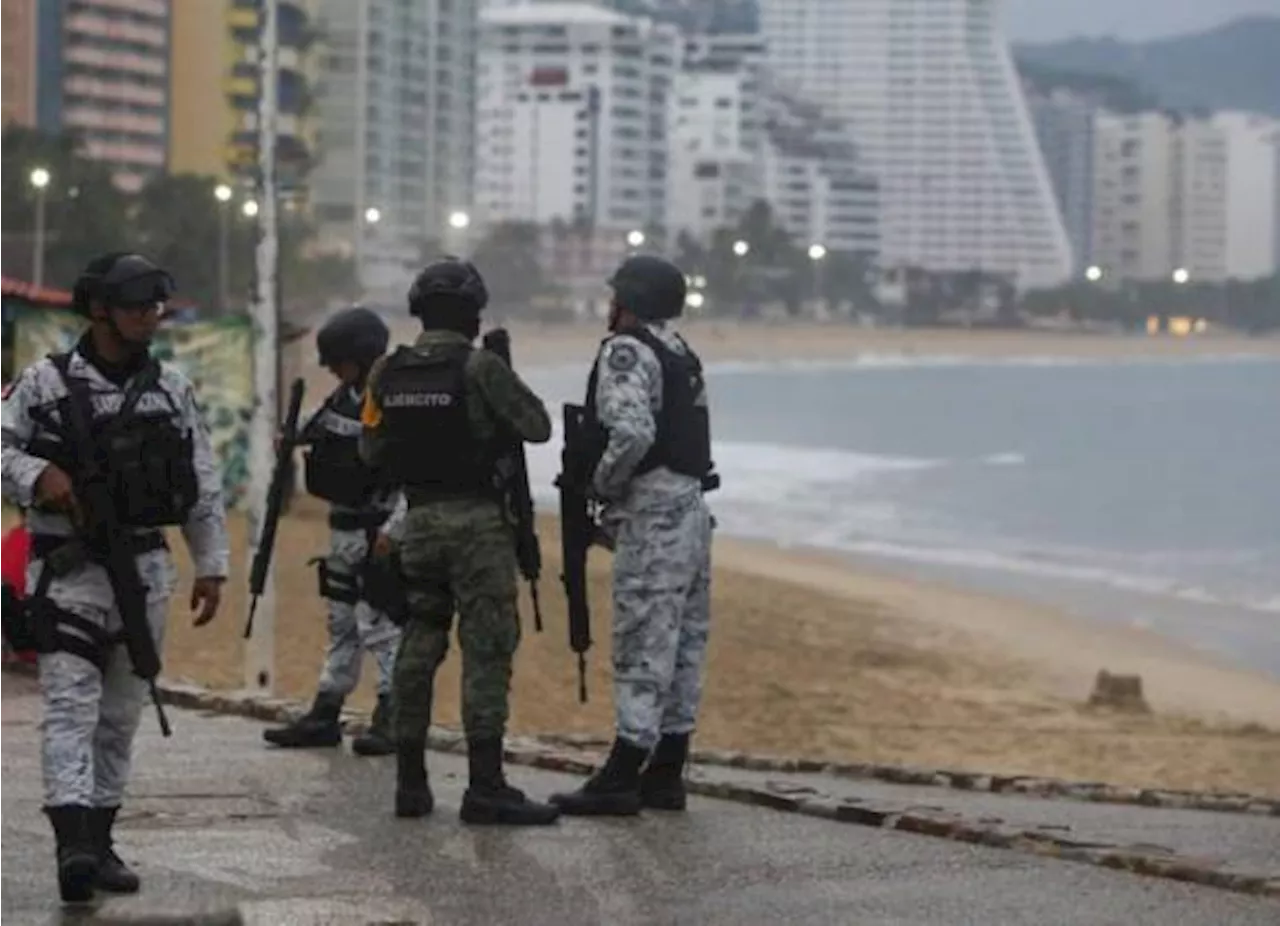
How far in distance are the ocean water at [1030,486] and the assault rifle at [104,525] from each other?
2202 cm

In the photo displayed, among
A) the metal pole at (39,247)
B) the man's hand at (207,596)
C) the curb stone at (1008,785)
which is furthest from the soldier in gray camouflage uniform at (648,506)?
the metal pole at (39,247)

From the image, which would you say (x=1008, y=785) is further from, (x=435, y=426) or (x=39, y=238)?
(x=39, y=238)

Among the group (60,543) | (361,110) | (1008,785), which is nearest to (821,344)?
(361,110)

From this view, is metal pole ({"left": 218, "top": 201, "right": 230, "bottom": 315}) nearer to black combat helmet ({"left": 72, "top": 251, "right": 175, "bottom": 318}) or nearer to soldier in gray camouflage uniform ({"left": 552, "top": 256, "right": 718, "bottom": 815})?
soldier in gray camouflage uniform ({"left": 552, "top": 256, "right": 718, "bottom": 815})

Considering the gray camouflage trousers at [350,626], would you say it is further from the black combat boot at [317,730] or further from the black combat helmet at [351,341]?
the black combat helmet at [351,341]

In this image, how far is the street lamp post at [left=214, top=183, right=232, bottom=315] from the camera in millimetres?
72312

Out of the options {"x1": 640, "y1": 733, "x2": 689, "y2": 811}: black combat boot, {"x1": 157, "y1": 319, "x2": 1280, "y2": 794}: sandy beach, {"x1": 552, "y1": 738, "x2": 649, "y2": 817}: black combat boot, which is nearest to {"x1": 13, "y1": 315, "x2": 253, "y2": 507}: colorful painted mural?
{"x1": 157, "y1": 319, "x2": 1280, "y2": 794}: sandy beach

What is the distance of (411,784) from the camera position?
948cm

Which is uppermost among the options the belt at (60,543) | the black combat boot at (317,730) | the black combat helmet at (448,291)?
the black combat helmet at (448,291)

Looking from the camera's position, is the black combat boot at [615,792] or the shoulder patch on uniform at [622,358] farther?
the black combat boot at [615,792]

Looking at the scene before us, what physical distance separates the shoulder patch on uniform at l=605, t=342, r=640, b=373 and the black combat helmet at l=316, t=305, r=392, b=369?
1868 mm

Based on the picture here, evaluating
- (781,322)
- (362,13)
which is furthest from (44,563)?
(781,322)

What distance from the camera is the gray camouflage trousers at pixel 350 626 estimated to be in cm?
1112

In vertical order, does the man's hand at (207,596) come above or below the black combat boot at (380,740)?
above
